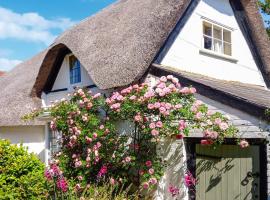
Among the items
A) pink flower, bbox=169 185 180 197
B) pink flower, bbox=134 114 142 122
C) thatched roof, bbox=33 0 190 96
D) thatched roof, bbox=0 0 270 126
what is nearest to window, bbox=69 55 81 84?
thatched roof, bbox=0 0 270 126

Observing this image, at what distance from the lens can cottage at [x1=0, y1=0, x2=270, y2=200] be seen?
6.83 meters

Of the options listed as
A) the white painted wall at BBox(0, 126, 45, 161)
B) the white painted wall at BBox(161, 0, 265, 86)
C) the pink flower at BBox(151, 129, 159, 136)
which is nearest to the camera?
the pink flower at BBox(151, 129, 159, 136)

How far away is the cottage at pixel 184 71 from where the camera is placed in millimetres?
6832

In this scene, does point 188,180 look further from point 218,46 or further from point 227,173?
point 218,46

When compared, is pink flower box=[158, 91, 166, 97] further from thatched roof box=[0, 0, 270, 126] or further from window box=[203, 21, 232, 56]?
window box=[203, 21, 232, 56]

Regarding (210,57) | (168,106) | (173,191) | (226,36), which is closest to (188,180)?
(173,191)

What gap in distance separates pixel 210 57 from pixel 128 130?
3.29 m

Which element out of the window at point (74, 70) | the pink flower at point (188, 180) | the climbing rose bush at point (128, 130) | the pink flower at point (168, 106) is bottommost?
the pink flower at point (188, 180)

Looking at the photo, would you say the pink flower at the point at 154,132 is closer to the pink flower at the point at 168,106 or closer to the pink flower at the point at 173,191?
the pink flower at the point at 168,106

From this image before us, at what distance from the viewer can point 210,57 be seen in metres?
9.91

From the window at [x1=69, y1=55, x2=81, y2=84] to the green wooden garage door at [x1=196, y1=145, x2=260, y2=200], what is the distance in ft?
15.1

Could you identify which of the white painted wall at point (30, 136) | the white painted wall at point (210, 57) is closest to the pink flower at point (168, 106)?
the white painted wall at point (210, 57)

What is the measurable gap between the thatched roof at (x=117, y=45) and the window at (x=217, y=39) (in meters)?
0.94

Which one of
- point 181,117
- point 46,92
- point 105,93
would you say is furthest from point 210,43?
point 46,92
